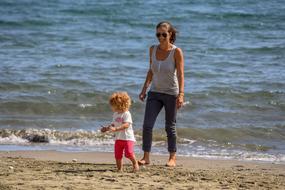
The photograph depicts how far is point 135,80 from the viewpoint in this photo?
14414mm

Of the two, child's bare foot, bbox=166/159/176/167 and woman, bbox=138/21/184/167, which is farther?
child's bare foot, bbox=166/159/176/167

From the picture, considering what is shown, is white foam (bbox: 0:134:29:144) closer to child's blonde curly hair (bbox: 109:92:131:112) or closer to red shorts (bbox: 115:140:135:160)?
red shorts (bbox: 115:140:135:160)

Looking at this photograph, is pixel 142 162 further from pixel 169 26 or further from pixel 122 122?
pixel 169 26

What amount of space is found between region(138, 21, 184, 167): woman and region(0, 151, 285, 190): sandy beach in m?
0.49

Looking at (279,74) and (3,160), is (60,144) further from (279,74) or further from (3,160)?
(279,74)

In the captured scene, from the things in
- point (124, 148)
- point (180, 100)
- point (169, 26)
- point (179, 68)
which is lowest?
point (124, 148)

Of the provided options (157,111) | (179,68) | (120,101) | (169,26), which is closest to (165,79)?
(179,68)

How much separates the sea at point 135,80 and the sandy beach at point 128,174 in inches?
28.8

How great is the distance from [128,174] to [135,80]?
23.9 ft

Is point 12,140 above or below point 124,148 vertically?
below

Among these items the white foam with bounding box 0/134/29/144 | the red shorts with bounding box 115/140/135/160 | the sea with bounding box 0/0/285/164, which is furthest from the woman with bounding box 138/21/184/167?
the white foam with bounding box 0/134/29/144

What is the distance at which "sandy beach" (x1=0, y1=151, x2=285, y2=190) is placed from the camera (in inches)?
261

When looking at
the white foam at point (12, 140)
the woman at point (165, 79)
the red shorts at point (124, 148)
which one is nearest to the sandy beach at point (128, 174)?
the red shorts at point (124, 148)

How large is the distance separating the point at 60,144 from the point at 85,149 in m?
0.52
